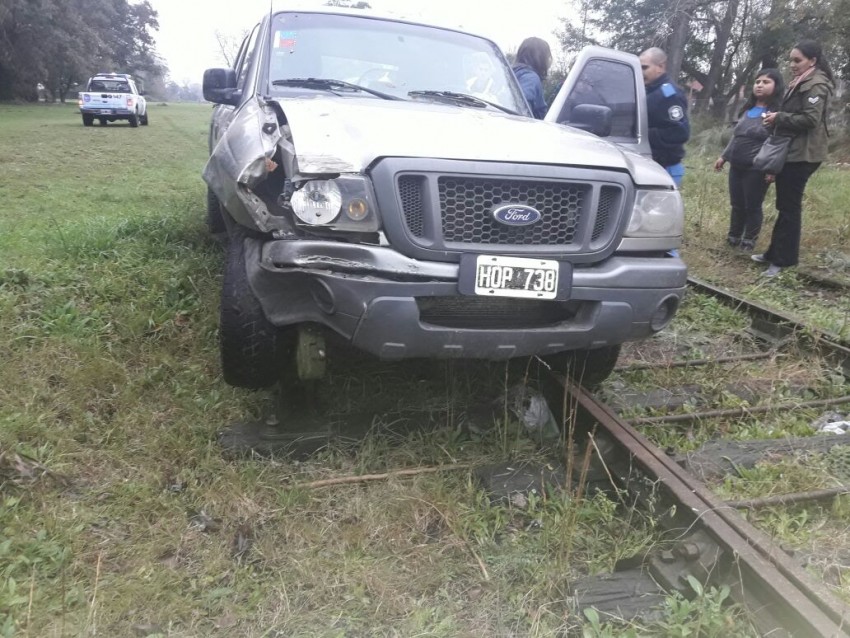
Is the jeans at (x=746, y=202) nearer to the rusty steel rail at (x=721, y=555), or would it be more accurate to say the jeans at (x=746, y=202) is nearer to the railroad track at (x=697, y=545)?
the railroad track at (x=697, y=545)

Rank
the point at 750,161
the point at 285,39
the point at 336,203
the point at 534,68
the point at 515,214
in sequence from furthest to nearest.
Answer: the point at 750,161 → the point at 534,68 → the point at 285,39 → the point at 515,214 → the point at 336,203

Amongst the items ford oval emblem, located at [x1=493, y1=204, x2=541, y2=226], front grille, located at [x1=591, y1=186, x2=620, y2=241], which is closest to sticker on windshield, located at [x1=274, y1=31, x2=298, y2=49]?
ford oval emblem, located at [x1=493, y1=204, x2=541, y2=226]

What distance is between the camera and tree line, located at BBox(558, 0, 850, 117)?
59.2 feet

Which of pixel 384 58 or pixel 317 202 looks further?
pixel 384 58

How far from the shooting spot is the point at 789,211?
5.93m

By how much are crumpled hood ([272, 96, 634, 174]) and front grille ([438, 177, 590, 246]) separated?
0.31 ft

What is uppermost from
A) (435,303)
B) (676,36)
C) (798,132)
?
(676,36)

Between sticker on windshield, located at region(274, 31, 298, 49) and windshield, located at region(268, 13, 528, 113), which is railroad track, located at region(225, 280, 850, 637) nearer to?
windshield, located at region(268, 13, 528, 113)

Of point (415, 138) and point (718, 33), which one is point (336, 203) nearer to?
point (415, 138)

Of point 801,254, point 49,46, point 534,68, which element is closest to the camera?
point 534,68

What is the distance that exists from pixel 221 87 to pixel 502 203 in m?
2.33

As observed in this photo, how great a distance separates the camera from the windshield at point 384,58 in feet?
12.8

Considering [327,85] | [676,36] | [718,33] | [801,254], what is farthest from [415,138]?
[718,33]

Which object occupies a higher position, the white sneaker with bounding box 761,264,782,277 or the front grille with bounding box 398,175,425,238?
the front grille with bounding box 398,175,425,238
